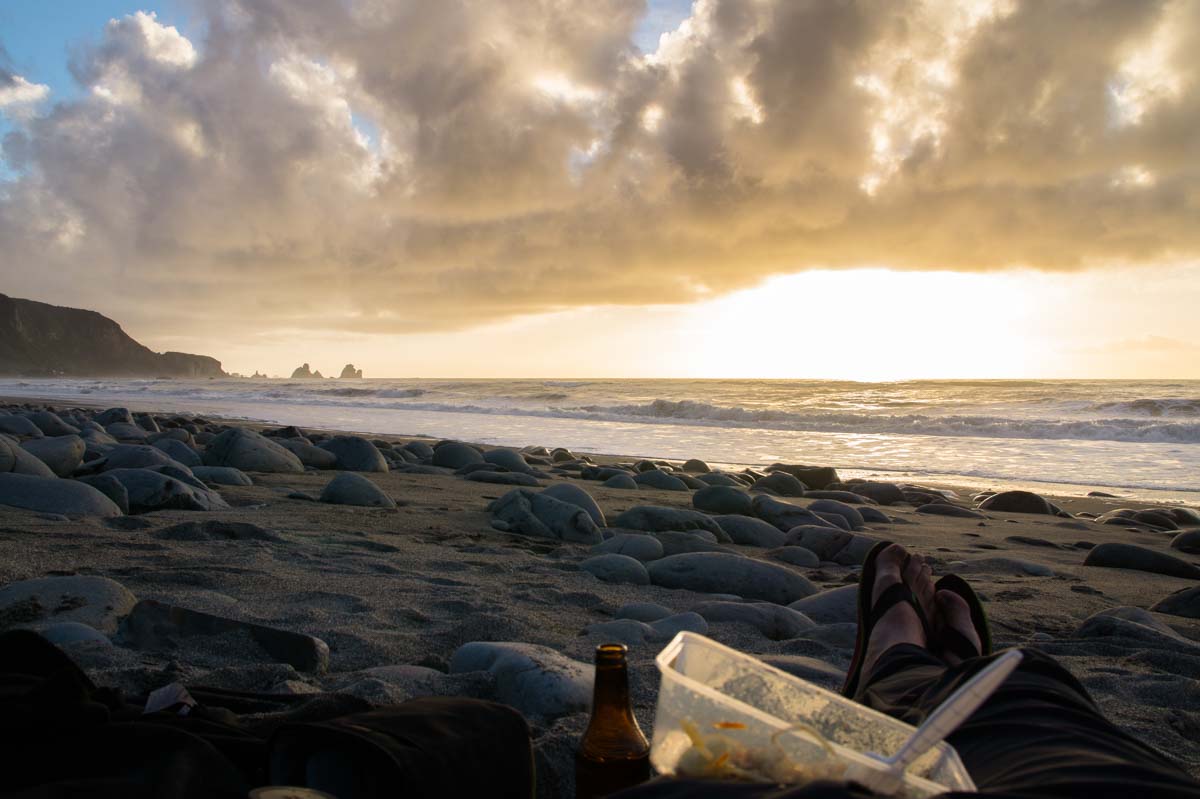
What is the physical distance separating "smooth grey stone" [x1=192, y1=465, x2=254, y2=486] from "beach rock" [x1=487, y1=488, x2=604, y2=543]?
2030 millimetres

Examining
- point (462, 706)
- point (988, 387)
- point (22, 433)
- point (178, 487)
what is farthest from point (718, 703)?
point (988, 387)

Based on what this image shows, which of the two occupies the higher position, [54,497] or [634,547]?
[54,497]

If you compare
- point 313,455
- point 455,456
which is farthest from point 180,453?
point 455,456

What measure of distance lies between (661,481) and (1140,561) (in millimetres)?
3968

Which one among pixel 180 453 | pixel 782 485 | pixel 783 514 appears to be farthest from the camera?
pixel 782 485

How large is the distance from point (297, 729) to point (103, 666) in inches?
50.4

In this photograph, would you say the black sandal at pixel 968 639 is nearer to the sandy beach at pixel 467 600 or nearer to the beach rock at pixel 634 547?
the sandy beach at pixel 467 600

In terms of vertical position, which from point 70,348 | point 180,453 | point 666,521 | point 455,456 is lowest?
point 666,521

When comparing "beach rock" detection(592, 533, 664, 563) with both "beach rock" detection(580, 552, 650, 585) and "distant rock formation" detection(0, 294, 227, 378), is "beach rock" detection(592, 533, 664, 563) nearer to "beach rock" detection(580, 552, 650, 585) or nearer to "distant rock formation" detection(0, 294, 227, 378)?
"beach rock" detection(580, 552, 650, 585)

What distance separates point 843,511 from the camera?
6.24 metres

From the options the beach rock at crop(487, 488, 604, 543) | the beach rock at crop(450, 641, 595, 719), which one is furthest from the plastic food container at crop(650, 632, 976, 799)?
the beach rock at crop(487, 488, 604, 543)

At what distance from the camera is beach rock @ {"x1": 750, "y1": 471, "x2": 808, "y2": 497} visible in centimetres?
783

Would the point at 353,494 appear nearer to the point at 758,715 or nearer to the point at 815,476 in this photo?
the point at 758,715

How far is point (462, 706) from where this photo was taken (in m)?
1.26
